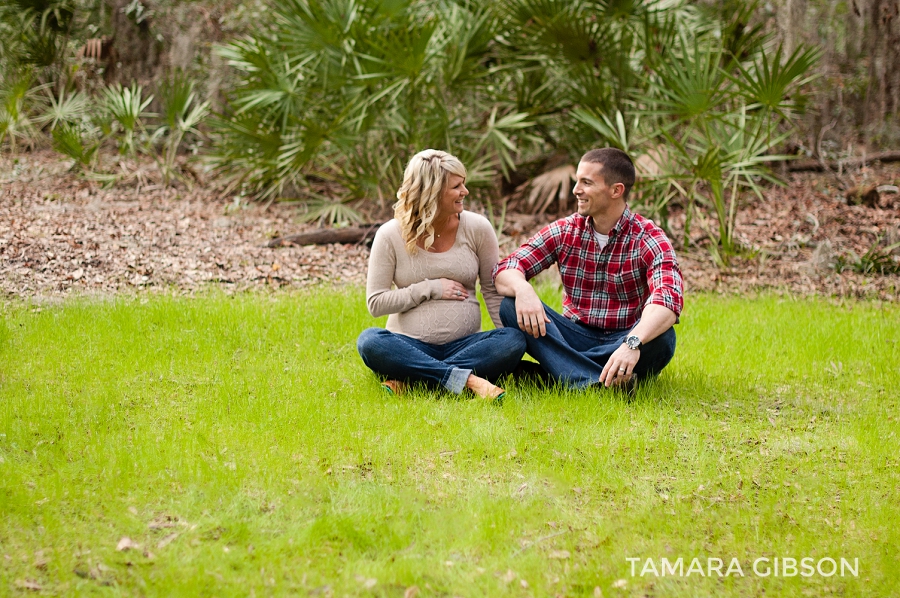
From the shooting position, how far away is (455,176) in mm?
4605

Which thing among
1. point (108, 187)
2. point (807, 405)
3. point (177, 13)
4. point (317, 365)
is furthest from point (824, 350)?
point (177, 13)

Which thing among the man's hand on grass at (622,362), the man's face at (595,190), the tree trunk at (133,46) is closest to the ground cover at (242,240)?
the tree trunk at (133,46)

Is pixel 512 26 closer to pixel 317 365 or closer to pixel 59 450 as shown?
pixel 317 365

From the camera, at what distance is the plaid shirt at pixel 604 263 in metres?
4.70

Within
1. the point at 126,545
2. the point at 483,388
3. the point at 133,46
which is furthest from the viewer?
the point at 133,46

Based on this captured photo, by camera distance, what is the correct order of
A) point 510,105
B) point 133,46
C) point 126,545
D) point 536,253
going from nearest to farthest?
point 126,545 → point 536,253 → point 510,105 → point 133,46

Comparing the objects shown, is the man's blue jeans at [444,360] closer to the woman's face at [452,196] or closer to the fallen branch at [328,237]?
the woman's face at [452,196]

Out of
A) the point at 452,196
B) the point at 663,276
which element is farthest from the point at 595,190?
the point at 452,196

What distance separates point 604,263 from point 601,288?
17cm

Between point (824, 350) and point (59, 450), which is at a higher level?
point (824, 350)

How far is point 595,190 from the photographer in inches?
182

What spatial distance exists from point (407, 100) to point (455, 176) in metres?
5.70

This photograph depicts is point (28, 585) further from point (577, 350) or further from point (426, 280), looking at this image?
point (577, 350)

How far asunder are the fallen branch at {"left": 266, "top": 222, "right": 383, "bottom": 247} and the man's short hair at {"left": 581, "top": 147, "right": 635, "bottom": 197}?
515 cm
